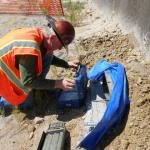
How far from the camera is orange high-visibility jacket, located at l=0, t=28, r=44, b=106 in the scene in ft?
13.4

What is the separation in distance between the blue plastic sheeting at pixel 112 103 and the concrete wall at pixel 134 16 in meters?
0.71

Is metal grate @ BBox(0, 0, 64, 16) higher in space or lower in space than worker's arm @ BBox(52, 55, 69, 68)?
lower

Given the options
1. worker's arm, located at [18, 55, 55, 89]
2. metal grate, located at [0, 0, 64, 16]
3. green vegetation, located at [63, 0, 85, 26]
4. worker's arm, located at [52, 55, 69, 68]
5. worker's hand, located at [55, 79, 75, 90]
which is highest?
worker's arm, located at [18, 55, 55, 89]

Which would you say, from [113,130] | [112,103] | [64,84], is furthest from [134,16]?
[113,130]

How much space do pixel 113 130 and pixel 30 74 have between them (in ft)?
3.64

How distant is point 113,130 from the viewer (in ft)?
13.5

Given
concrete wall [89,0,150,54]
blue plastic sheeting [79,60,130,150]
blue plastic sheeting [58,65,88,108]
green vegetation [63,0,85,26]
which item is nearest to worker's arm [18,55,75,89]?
blue plastic sheeting [58,65,88,108]

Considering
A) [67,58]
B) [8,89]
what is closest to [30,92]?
[8,89]

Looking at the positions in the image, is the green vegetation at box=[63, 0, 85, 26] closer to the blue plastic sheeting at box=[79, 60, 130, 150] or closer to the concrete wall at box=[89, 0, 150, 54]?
the concrete wall at box=[89, 0, 150, 54]

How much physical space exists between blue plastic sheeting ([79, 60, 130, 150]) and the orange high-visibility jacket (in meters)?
0.91

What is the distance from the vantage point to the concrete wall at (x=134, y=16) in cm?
527

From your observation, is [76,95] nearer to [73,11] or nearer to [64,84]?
[64,84]

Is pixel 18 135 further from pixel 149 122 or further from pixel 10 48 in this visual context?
pixel 149 122

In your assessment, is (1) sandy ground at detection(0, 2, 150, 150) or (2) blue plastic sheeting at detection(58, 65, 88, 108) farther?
(2) blue plastic sheeting at detection(58, 65, 88, 108)
